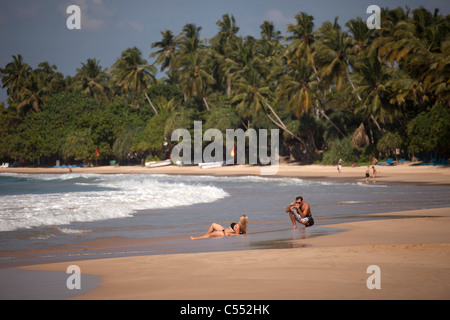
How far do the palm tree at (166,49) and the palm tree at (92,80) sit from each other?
1291cm

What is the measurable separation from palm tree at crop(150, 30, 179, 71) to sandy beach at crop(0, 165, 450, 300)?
68686 millimetres

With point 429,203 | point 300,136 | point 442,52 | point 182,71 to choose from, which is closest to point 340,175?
point 442,52

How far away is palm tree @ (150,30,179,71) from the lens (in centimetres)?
7688

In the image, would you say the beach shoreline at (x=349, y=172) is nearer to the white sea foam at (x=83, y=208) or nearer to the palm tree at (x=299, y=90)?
the palm tree at (x=299, y=90)

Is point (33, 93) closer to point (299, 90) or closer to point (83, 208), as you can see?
point (299, 90)

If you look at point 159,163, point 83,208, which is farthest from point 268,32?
point 83,208

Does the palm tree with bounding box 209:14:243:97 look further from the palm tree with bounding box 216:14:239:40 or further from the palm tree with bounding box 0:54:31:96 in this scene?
the palm tree with bounding box 0:54:31:96

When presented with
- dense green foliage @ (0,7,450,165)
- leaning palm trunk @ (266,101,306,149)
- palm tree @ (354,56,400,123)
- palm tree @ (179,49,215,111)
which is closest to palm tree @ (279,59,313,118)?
dense green foliage @ (0,7,450,165)

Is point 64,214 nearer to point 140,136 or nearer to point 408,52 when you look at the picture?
point 408,52

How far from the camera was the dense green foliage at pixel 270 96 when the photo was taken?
42.7 meters

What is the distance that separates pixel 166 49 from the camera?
77938 millimetres

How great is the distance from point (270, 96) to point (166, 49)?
84.6 ft

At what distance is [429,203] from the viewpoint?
723 inches

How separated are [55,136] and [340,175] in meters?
50.1
